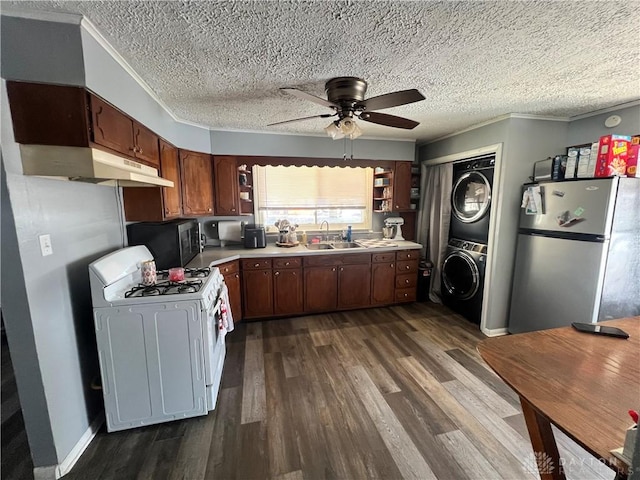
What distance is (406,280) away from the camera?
12.3ft

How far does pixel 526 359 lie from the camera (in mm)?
1097

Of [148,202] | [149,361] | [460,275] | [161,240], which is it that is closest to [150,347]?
[149,361]

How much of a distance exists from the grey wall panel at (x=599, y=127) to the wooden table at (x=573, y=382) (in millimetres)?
2118

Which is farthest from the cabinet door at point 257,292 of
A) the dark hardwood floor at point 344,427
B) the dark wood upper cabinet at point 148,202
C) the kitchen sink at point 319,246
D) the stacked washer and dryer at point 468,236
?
the stacked washer and dryer at point 468,236

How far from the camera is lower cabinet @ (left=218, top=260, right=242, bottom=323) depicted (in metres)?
2.95

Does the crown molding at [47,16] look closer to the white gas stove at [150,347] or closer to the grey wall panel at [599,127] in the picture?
the white gas stove at [150,347]

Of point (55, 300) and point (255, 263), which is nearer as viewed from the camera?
point (55, 300)

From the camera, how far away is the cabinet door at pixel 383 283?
359cm

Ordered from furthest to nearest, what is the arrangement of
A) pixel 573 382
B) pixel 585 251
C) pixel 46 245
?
pixel 585 251 < pixel 46 245 < pixel 573 382

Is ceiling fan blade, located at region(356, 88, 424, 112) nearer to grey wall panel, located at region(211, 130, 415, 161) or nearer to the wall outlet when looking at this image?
grey wall panel, located at region(211, 130, 415, 161)

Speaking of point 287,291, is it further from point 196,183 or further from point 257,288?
point 196,183

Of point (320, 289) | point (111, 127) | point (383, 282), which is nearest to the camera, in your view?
point (111, 127)

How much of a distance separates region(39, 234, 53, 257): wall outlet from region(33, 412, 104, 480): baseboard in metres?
1.15

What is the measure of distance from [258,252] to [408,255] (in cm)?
202
